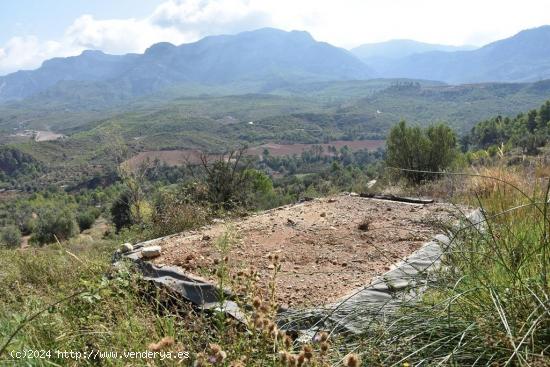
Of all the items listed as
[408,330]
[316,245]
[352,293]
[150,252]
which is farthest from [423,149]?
[408,330]

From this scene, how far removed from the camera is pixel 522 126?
Answer: 3275cm

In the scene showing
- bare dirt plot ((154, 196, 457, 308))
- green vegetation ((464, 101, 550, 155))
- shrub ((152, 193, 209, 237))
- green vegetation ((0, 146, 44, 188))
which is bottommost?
green vegetation ((0, 146, 44, 188))

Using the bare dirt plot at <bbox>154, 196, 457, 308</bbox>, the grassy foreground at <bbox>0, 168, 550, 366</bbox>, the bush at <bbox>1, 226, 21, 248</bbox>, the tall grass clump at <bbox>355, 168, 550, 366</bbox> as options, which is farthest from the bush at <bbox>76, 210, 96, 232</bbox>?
the tall grass clump at <bbox>355, 168, 550, 366</bbox>

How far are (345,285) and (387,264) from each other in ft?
1.72

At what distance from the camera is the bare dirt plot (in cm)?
319

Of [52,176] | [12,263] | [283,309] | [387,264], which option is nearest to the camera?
[283,309]

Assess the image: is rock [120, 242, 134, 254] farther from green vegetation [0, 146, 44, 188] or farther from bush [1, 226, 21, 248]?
green vegetation [0, 146, 44, 188]

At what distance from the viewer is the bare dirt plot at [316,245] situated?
3.19 metres

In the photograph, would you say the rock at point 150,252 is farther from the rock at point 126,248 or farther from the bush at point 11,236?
the bush at point 11,236

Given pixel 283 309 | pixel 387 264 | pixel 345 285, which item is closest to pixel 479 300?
pixel 283 309

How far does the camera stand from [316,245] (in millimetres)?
4145

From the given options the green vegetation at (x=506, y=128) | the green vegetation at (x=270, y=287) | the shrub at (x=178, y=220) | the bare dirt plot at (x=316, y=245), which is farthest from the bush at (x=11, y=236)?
the green vegetation at (x=506, y=128)

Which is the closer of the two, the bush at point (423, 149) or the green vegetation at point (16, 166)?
the bush at point (423, 149)

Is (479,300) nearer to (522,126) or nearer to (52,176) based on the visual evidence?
(522,126)
